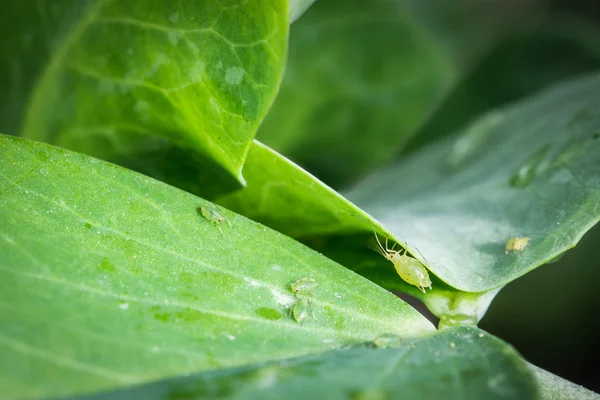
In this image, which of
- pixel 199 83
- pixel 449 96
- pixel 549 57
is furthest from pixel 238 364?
pixel 549 57

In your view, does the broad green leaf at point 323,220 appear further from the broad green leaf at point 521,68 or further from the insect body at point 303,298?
the broad green leaf at point 521,68

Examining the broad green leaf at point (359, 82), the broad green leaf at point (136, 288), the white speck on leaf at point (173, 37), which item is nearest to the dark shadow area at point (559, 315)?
the broad green leaf at point (359, 82)

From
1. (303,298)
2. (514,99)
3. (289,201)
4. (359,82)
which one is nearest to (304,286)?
(303,298)

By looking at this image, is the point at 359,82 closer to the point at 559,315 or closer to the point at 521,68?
the point at 521,68

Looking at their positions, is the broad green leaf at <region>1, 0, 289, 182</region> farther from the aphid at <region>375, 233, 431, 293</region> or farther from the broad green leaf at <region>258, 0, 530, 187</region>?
the broad green leaf at <region>258, 0, 530, 187</region>

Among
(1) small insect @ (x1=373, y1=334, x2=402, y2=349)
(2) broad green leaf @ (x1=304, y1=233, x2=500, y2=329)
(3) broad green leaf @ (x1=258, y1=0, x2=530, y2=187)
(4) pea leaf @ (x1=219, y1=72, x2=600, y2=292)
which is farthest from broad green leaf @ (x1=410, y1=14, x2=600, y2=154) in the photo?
(1) small insect @ (x1=373, y1=334, x2=402, y2=349)

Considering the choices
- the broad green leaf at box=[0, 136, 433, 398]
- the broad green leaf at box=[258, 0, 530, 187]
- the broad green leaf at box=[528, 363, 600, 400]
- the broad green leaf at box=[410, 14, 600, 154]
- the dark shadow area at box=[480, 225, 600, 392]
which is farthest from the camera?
the broad green leaf at box=[410, 14, 600, 154]
